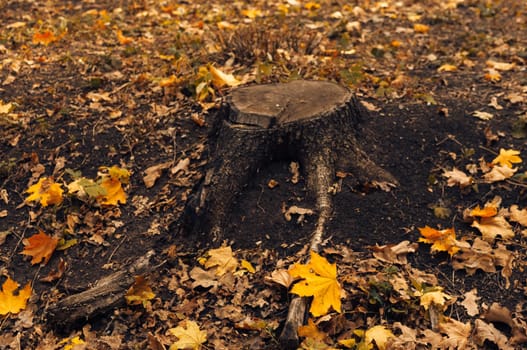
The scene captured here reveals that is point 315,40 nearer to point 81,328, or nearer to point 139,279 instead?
point 139,279

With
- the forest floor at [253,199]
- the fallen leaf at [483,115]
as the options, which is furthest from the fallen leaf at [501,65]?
the fallen leaf at [483,115]

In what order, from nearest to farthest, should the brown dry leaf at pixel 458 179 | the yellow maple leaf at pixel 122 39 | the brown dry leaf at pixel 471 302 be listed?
the brown dry leaf at pixel 471 302 → the brown dry leaf at pixel 458 179 → the yellow maple leaf at pixel 122 39

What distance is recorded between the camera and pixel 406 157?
377cm

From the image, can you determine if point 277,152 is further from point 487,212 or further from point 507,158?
point 507,158

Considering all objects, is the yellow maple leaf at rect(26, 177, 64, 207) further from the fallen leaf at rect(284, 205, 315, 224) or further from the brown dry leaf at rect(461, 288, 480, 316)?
the brown dry leaf at rect(461, 288, 480, 316)

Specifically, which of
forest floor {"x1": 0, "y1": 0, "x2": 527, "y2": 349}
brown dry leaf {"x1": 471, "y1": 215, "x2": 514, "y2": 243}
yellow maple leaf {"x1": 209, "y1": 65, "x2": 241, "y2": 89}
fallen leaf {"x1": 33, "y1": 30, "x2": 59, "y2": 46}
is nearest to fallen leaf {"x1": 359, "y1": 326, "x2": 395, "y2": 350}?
forest floor {"x1": 0, "y1": 0, "x2": 527, "y2": 349}

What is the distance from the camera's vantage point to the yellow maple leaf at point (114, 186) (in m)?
3.84

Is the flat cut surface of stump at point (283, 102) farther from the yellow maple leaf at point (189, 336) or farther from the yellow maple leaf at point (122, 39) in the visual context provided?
the yellow maple leaf at point (122, 39)

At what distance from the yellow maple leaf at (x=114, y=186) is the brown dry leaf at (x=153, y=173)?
154 mm

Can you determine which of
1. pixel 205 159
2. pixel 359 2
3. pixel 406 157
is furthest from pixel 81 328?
pixel 359 2

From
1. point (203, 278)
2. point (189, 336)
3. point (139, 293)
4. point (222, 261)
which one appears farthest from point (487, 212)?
point (139, 293)

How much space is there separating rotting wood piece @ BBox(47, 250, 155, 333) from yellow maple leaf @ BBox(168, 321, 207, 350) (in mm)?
467

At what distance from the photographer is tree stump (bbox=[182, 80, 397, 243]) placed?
3453mm

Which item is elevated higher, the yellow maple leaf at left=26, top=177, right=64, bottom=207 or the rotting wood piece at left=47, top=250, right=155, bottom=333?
the yellow maple leaf at left=26, top=177, right=64, bottom=207
